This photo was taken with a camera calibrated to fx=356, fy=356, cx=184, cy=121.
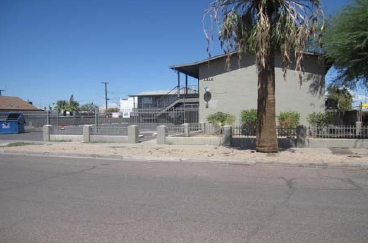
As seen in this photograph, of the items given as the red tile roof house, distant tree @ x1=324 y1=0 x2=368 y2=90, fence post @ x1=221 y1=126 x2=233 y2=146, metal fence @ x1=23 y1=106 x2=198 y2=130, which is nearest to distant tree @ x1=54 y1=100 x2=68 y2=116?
the red tile roof house

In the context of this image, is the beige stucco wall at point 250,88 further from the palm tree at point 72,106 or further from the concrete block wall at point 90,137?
the palm tree at point 72,106

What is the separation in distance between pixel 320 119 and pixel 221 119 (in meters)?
6.32

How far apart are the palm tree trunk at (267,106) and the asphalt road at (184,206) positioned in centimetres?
292

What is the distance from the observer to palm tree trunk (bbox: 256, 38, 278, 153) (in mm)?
13492

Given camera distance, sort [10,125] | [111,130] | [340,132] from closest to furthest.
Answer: [340,132] → [111,130] → [10,125]

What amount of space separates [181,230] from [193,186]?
3347 millimetres

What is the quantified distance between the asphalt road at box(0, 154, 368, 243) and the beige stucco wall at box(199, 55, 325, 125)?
13.0m

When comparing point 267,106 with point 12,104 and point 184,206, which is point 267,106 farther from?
point 12,104

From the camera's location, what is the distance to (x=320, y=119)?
2188 centimetres

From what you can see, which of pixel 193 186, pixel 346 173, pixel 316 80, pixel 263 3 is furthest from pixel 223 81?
pixel 193 186

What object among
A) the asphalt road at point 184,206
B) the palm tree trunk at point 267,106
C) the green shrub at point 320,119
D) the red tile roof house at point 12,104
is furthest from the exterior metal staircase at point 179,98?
the red tile roof house at point 12,104

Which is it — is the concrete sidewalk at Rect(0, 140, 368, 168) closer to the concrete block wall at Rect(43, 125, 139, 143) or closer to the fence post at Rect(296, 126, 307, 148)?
the fence post at Rect(296, 126, 307, 148)

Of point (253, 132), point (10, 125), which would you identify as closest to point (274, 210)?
point (253, 132)

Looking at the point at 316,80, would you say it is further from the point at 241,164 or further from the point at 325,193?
the point at 325,193
